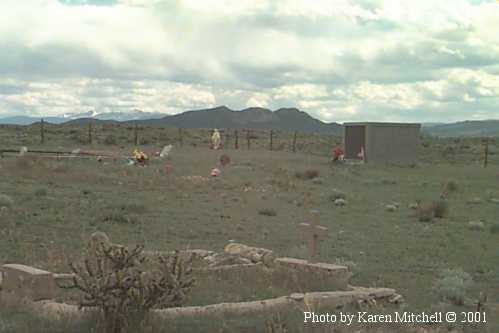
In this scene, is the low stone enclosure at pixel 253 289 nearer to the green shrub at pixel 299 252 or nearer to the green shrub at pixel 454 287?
the green shrub at pixel 454 287

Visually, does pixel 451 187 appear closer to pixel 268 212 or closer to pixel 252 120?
pixel 268 212

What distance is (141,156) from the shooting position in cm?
3369

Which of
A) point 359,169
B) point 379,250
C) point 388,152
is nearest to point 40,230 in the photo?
point 379,250

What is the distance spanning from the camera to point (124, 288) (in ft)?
24.3

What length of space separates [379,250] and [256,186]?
40.8 feet

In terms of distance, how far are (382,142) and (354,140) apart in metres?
1.65

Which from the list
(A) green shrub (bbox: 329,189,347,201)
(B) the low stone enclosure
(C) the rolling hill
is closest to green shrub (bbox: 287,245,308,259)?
(B) the low stone enclosure

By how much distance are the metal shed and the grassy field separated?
5.03 meters

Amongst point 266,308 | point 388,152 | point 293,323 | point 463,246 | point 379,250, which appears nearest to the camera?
point 293,323

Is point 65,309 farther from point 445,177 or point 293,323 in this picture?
point 445,177

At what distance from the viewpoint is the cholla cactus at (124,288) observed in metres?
7.41

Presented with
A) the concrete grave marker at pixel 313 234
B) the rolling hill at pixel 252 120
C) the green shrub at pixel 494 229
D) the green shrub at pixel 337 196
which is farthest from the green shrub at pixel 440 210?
the rolling hill at pixel 252 120

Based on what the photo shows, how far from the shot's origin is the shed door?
4341 centimetres

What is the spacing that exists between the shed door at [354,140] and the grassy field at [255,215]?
571cm
